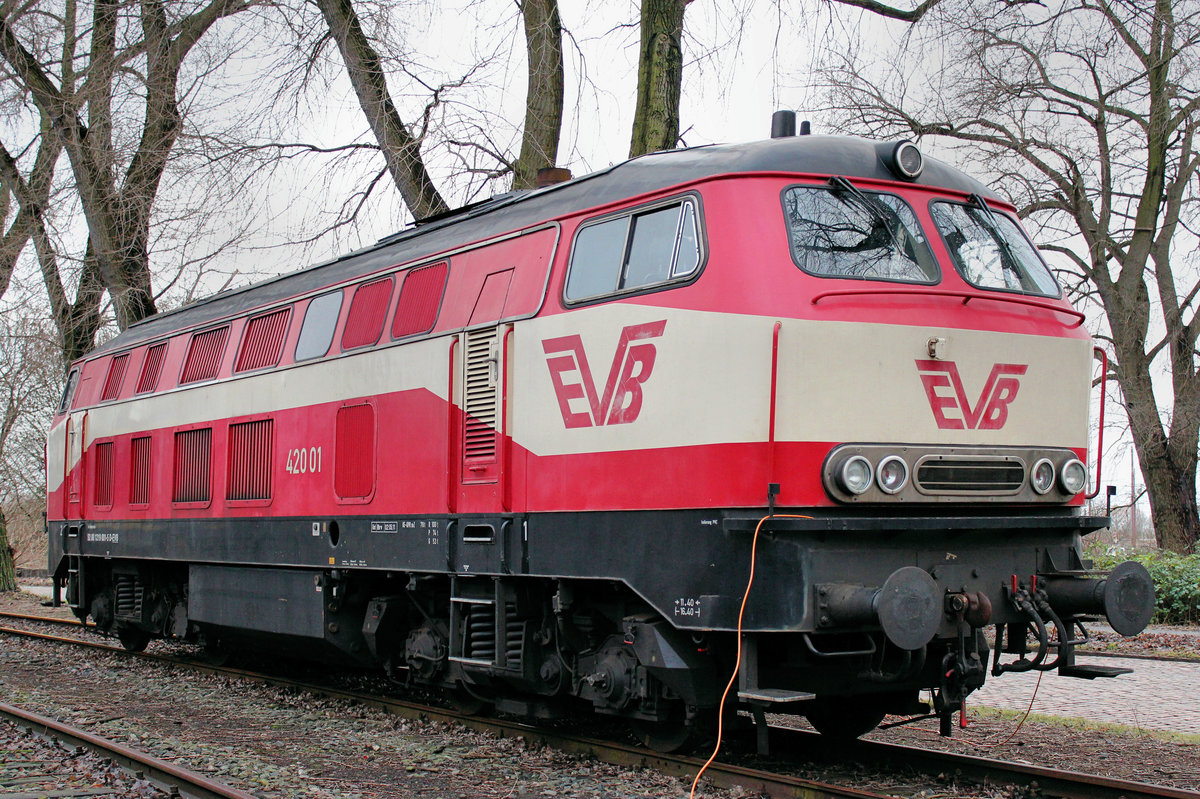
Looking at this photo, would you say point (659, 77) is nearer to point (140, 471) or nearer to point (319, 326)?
point (319, 326)

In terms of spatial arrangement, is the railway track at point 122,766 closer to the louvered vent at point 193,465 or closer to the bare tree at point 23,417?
the louvered vent at point 193,465

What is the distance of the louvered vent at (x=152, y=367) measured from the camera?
13.4m

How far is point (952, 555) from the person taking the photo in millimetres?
6691

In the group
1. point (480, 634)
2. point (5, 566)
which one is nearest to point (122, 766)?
point (480, 634)

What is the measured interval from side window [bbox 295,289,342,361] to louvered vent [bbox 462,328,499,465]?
7.43 feet

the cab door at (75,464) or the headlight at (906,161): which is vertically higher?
the headlight at (906,161)

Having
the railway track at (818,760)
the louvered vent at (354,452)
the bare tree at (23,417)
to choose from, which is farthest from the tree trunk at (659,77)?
the bare tree at (23,417)

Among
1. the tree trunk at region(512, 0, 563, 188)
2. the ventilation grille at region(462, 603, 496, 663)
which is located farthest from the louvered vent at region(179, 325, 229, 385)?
the ventilation grille at region(462, 603, 496, 663)

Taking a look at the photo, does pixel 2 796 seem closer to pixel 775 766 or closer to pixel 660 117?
pixel 775 766

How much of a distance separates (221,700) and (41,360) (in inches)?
694

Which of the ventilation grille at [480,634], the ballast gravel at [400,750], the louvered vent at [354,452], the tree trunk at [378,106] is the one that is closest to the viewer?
the ballast gravel at [400,750]

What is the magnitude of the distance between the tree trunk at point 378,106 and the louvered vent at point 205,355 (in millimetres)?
4369

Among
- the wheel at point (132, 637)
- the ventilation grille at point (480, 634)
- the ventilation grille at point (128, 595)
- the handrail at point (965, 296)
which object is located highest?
the handrail at point (965, 296)

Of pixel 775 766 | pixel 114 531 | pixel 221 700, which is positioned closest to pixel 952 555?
pixel 775 766
